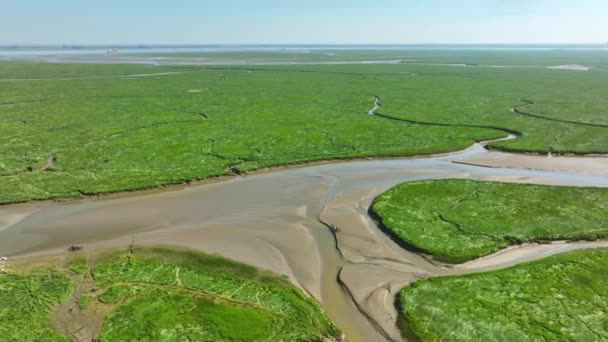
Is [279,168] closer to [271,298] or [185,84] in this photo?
[271,298]

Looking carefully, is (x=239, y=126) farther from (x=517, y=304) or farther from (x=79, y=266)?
(x=517, y=304)

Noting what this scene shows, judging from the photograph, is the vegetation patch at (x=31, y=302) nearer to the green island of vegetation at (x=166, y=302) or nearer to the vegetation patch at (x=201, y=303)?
the green island of vegetation at (x=166, y=302)

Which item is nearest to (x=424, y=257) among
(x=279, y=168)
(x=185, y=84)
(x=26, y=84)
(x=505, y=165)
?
(x=279, y=168)

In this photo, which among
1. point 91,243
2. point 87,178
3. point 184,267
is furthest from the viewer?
point 87,178

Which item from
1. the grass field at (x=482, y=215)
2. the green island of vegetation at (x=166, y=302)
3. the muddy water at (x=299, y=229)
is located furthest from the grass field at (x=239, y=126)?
the green island of vegetation at (x=166, y=302)

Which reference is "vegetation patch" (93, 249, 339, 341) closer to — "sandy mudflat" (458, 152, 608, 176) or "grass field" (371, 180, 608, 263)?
"grass field" (371, 180, 608, 263)

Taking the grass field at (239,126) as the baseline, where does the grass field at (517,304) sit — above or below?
below

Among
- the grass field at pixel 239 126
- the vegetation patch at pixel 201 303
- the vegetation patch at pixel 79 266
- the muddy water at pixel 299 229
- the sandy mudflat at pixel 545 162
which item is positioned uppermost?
the grass field at pixel 239 126
